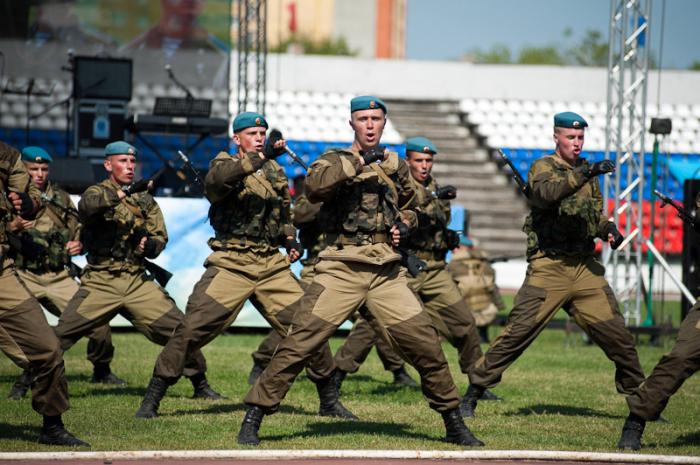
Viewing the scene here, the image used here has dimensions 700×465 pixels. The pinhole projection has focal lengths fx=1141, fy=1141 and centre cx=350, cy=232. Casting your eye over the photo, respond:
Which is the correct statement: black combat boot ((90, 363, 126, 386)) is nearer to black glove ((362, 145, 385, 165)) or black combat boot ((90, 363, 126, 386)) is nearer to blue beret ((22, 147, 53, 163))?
blue beret ((22, 147, 53, 163))

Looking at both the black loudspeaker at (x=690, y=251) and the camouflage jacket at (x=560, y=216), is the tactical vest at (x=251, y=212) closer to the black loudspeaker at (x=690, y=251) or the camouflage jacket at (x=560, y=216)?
the camouflage jacket at (x=560, y=216)

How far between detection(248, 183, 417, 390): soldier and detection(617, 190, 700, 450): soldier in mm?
2596

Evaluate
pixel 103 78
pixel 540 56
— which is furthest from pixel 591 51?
pixel 103 78

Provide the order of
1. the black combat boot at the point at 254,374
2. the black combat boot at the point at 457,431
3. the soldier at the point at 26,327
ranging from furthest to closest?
the black combat boot at the point at 254,374 → the black combat boot at the point at 457,431 → the soldier at the point at 26,327

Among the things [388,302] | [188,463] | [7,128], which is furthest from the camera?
[7,128]

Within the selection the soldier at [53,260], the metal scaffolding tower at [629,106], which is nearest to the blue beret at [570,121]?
the soldier at [53,260]

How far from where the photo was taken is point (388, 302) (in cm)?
752

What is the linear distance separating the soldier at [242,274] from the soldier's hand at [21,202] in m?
1.63

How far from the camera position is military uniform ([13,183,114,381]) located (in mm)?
10594

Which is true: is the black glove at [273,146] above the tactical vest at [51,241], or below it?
above

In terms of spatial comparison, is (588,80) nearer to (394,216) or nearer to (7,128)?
(7,128)

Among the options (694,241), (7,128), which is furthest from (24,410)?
(7,128)

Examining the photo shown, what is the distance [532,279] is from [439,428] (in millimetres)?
1413

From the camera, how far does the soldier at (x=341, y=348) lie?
33.7 ft
